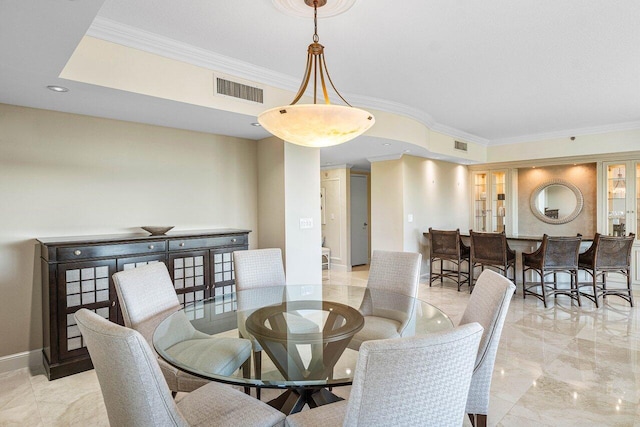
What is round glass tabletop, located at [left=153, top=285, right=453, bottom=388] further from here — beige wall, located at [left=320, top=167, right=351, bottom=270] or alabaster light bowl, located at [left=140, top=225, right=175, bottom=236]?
beige wall, located at [left=320, top=167, right=351, bottom=270]

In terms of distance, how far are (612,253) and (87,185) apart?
19.9 ft

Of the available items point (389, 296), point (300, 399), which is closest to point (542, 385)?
point (389, 296)

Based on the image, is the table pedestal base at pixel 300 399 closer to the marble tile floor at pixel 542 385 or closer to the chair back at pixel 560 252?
the marble tile floor at pixel 542 385

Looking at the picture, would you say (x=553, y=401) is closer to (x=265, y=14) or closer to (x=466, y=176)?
(x=265, y=14)

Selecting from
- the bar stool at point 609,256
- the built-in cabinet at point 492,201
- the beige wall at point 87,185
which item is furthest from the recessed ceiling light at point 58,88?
the built-in cabinet at point 492,201

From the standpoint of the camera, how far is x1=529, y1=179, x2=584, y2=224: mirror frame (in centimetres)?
625

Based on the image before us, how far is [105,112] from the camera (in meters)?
3.05

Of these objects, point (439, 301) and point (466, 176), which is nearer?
point (439, 301)

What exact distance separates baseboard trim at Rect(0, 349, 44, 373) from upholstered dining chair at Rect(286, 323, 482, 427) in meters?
3.12

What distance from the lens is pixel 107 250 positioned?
290 centimetres

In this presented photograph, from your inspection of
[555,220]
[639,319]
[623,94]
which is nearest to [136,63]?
[623,94]

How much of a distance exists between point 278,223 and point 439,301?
99.7 inches

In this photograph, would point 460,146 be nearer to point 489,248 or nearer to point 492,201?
point 492,201

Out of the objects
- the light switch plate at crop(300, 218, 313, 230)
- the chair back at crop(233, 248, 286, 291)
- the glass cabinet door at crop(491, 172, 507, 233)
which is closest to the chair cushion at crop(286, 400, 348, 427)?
the chair back at crop(233, 248, 286, 291)
